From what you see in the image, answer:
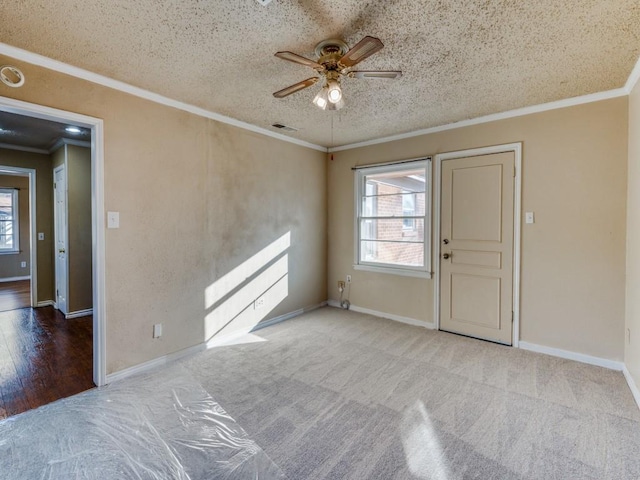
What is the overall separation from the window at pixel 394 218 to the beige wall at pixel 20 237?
7.46 metres

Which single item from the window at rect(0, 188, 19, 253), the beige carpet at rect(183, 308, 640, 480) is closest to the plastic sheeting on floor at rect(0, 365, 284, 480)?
the beige carpet at rect(183, 308, 640, 480)

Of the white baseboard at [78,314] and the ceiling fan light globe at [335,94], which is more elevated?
the ceiling fan light globe at [335,94]

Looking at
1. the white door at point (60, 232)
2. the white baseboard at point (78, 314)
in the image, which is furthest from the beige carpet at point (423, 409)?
the white door at point (60, 232)

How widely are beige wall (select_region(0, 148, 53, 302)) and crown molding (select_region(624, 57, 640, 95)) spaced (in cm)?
716

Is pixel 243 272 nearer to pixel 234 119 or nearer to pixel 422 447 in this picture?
pixel 234 119

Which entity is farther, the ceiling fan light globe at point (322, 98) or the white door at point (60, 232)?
the white door at point (60, 232)

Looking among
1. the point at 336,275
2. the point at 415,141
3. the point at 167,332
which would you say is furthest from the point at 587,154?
the point at 167,332

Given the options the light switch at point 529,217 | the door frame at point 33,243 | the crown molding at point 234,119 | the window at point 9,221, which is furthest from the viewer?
the window at point 9,221

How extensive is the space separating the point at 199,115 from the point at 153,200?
102 cm

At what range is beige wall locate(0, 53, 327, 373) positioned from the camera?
262 cm

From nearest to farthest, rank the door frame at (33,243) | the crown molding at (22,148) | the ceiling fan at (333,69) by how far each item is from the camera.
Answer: the ceiling fan at (333,69), the crown molding at (22,148), the door frame at (33,243)

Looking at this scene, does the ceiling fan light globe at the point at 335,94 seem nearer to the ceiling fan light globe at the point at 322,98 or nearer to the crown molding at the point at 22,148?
the ceiling fan light globe at the point at 322,98

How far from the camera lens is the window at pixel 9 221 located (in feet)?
22.9

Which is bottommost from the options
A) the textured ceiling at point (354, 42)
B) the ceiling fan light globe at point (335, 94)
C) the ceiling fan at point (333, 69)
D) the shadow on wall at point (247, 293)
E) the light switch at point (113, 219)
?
the shadow on wall at point (247, 293)
